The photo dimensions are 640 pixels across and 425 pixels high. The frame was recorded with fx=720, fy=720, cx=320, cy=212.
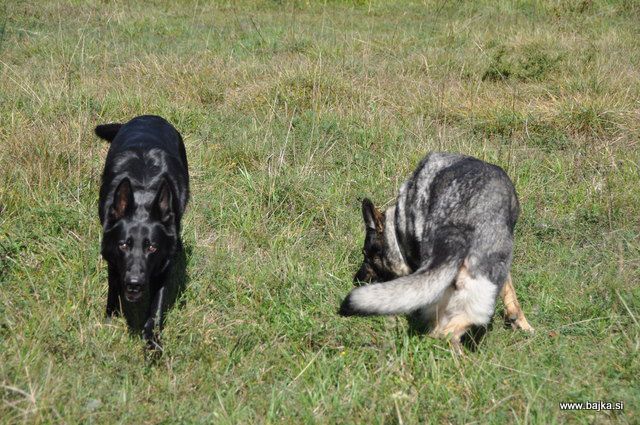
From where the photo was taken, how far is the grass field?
3496mm

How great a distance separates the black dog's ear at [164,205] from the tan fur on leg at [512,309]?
6.92 feet

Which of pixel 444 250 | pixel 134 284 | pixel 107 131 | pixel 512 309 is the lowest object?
pixel 512 309

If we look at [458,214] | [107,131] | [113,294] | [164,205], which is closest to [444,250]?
[458,214]

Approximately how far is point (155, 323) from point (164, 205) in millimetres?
700

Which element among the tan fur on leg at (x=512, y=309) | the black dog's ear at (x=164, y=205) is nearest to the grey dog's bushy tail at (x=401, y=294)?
the tan fur on leg at (x=512, y=309)

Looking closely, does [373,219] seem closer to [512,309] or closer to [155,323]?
[512,309]

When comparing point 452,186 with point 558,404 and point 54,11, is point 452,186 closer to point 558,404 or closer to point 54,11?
point 558,404

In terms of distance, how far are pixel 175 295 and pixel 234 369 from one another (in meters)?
0.96

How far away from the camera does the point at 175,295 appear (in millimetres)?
4641

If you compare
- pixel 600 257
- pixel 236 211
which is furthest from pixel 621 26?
pixel 236 211

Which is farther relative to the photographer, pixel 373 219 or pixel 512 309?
pixel 373 219

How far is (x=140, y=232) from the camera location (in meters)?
4.17

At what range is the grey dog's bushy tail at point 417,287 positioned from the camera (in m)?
3.42

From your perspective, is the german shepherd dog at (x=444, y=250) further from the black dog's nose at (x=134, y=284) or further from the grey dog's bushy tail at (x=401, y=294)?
the black dog's nose at (x=134, y=284)
